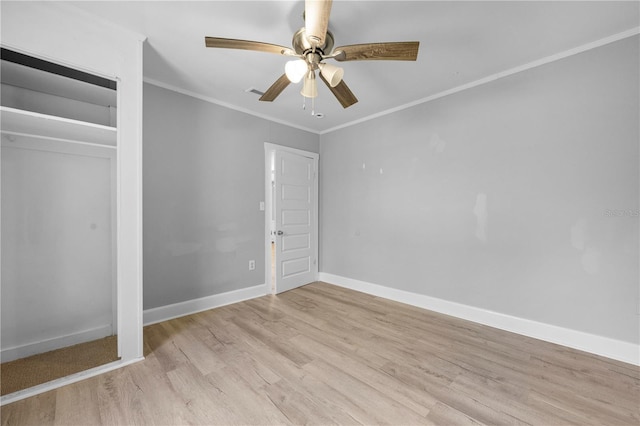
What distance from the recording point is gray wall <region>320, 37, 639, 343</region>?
2.16m

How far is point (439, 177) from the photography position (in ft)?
10.5

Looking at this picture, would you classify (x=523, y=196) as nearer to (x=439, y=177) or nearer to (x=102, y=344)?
(x=439, y=177)

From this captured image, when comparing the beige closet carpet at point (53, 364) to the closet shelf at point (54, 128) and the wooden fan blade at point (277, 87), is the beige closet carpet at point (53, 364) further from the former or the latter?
the wooden fan blade at point (277, 87)

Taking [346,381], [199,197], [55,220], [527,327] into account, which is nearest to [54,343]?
[55,220]

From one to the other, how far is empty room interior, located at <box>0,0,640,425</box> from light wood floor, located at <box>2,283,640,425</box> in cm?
2

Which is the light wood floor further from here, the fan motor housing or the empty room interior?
the fan motor housing

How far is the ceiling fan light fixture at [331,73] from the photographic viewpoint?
174 cm

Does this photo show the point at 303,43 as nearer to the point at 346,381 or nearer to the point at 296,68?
the point at 296,68

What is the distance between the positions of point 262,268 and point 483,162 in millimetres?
3143

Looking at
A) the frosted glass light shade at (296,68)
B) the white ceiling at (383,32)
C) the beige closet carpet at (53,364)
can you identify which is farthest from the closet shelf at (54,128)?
the beige closet carpet at (53,364)

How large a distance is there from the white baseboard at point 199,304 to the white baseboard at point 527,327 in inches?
70.0

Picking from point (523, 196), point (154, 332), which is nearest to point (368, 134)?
point (523, 196)

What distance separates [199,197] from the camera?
3217mm

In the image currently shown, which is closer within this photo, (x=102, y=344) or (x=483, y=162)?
(x=102, y=344)
